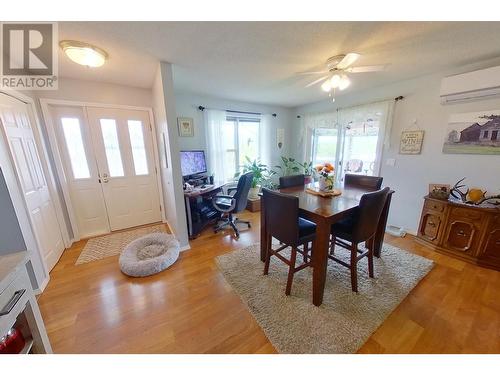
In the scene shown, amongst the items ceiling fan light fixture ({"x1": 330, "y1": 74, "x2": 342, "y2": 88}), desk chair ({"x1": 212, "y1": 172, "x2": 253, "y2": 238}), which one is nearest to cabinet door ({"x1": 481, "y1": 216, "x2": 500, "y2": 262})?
ceiling fan light fixture ({"x1": 330, "y1": 74, "x2": 342, "y2": 88})

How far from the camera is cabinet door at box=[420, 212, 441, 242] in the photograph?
2.31 metres

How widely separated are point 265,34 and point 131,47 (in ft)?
4.00

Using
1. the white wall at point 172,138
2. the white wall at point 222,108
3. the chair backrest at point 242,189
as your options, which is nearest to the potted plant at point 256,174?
the white wall at point 222,108

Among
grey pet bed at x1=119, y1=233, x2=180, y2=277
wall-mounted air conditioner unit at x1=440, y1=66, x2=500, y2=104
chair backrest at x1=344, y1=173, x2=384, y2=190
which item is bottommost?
grey pet bed at x1=119, y1=233, x2=180, y2=277

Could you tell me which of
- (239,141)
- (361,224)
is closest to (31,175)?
(239,141)

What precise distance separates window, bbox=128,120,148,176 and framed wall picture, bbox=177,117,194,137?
60cm

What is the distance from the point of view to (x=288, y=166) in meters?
4.66

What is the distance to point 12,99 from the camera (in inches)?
72.4

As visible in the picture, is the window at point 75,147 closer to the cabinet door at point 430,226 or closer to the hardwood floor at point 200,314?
the hardwood floor at point 200,314

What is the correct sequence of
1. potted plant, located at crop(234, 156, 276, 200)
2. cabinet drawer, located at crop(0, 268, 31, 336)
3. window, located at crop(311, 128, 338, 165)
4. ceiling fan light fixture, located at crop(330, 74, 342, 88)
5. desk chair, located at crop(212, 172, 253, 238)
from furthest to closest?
potted plant, located at crop(234, 156, 276, 200) → window, located at crop(311, 128, 338, 165) → desk chair, located at crop(212, 172, 253, 238) → ceiling fan light fixture, located at crop(330, 74, 342, 88) → cabinet drawer, located at crop(0, 268, 31, 336)

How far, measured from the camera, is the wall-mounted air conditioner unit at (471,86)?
1.93 metres

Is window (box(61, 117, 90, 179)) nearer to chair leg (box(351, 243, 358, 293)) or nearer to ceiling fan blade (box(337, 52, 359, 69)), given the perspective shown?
ceiling fan blade (box(337, 52, 359, 69))
